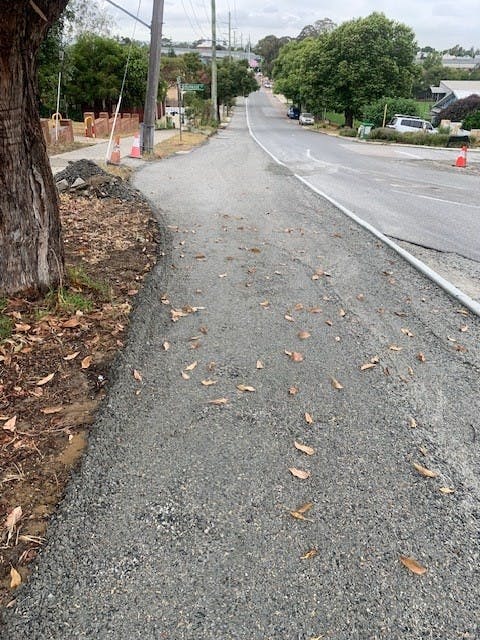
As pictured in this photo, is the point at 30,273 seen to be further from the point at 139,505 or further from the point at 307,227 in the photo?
the point at 307,227

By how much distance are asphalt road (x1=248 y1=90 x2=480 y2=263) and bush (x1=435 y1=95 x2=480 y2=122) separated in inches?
1150

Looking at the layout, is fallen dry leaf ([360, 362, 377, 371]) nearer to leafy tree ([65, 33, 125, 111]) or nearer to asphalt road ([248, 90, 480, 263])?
asphalt road ([248, 90, 480, 263])

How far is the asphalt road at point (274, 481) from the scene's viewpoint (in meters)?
2.03

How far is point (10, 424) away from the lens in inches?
121

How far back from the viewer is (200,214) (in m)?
9.24

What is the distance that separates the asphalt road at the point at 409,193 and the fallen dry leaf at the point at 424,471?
5292 millimetres

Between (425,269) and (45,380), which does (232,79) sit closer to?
(425,269)

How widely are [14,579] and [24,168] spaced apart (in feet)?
10.3

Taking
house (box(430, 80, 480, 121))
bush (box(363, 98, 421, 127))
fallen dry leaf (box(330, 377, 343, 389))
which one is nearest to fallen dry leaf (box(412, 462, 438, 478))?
fallen dry leaf (box(330, 377, 343, 389))

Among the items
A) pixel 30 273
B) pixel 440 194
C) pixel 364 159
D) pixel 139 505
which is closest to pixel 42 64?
Answer: pixel 364 159

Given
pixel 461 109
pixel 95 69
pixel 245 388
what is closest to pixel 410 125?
pixel 461 109

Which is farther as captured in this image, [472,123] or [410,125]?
[472,123]

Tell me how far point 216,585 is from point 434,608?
90 cm

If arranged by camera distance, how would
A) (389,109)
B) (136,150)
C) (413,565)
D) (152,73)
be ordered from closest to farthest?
(413,565) < (152,73) < (136,150) < (389,109)
